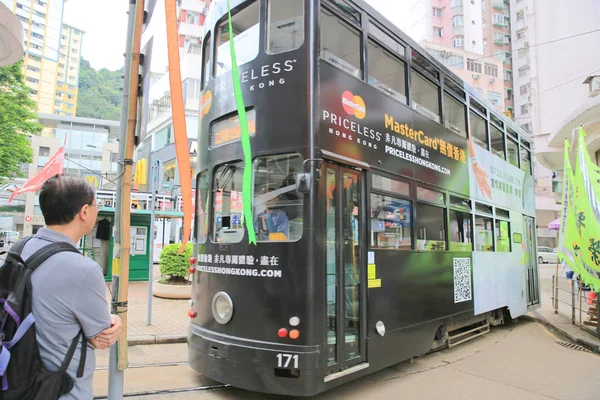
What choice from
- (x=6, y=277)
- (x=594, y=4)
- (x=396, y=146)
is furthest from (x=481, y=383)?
(x=594, y=4)

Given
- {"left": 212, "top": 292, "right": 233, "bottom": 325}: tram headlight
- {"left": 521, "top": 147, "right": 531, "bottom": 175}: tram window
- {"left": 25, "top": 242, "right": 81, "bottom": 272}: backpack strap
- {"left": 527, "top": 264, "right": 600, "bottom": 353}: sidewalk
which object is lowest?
{"left": 527, "top": 264, "right": 600, "bottom": 353}: sidewalk

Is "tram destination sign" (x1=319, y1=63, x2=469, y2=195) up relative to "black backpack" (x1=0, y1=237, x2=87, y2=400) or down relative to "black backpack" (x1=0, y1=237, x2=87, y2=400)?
up

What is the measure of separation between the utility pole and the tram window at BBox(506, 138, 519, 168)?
8.47 metres

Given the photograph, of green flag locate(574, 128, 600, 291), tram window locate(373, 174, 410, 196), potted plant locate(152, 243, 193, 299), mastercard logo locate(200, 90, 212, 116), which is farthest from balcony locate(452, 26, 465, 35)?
mastercard logo locate(200, 90, 212, 116)

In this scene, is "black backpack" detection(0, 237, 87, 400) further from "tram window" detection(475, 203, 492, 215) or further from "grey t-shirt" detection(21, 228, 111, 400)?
"tram window" detection(475, 203, 492, 215)

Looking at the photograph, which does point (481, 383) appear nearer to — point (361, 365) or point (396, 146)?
point (361, 365)

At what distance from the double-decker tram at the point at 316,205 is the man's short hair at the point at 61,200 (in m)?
2.31

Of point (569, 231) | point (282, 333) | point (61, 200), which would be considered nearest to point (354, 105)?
point (282, 333)

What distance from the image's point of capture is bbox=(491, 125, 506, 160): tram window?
866 centimetres

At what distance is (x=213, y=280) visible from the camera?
455cm

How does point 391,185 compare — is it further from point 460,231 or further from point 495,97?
point 495,97

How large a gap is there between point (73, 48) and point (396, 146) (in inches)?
4094

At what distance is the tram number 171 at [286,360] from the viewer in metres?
3.87

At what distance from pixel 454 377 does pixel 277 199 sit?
136 inches
